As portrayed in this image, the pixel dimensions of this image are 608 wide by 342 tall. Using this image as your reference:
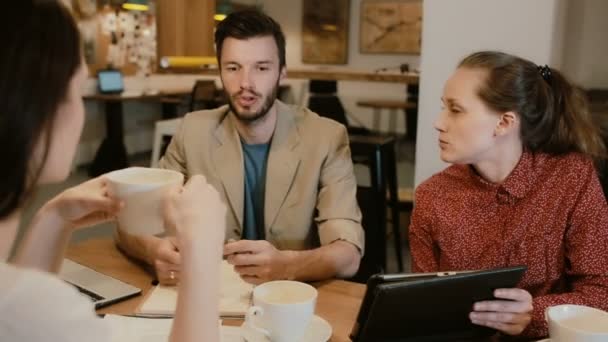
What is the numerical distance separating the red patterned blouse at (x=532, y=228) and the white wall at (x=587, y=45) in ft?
3.63

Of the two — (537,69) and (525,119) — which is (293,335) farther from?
(537,69)

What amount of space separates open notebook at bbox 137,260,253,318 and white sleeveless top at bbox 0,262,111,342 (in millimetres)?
402

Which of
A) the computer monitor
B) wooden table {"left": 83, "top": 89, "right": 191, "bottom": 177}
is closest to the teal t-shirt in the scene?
wooden table {"left": 83, "top": 89, "right": 191, "bottom": 177}

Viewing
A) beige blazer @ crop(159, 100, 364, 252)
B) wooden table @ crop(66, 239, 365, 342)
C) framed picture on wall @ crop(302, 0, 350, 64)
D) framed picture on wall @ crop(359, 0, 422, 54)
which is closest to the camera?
wooden table @ crop(66, 239, 365, 342)

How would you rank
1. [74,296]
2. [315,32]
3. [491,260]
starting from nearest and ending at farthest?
[74,296] → [491,260] → [315,32]

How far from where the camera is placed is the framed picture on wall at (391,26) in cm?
906

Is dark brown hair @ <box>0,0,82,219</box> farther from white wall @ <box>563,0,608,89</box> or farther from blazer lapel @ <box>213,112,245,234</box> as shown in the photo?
white wall @ <box>563,0,608,89</box>

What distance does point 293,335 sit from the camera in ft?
3.26

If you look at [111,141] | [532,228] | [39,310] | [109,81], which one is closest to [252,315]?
[39,310]

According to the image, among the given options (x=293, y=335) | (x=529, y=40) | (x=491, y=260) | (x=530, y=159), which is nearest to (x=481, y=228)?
(x=491, y=260)

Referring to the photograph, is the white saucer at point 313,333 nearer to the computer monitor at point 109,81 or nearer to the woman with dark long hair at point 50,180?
the woman with dark long hair at point 50,180

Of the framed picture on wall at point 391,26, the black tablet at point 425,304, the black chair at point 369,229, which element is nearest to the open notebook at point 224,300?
the black tablet at point 425,304

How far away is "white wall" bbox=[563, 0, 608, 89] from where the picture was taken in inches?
97.1

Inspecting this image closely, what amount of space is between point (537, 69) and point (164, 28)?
23.9 feet
